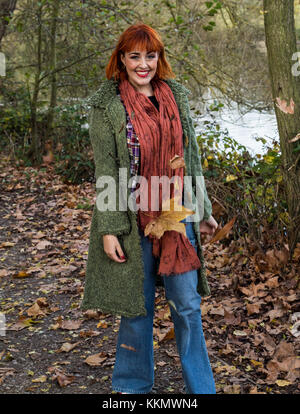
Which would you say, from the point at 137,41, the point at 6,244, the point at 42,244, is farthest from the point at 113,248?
the point at 6,244

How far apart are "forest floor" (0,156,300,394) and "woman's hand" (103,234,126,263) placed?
95cm

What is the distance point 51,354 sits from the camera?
11.3ft

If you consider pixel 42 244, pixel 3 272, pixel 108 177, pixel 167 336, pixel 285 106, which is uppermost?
pixel 285 106

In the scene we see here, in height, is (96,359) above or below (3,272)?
below

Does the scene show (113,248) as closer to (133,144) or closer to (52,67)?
(133,144)

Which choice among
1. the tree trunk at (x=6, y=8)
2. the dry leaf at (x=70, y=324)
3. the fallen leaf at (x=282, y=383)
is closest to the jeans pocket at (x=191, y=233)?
the fallen leaf at (x=282, y=383)

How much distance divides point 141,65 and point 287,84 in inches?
82.3

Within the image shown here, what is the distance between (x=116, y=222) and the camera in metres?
2.46

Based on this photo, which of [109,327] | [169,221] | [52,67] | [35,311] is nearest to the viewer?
[169,221]

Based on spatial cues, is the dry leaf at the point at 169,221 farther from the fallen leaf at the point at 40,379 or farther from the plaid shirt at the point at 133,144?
the fallen leaf at the point at 40,379

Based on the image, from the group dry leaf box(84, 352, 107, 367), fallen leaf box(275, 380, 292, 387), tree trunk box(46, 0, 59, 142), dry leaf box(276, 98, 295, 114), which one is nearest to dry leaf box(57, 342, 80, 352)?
dry leaf box(84, 352, 107, 367)

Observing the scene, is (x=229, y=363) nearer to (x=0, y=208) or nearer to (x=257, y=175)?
(x=257, y=175)

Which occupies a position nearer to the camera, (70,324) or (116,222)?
(116,222)

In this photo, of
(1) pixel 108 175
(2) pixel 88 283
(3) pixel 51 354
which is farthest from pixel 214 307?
(1) pixel 108 175
